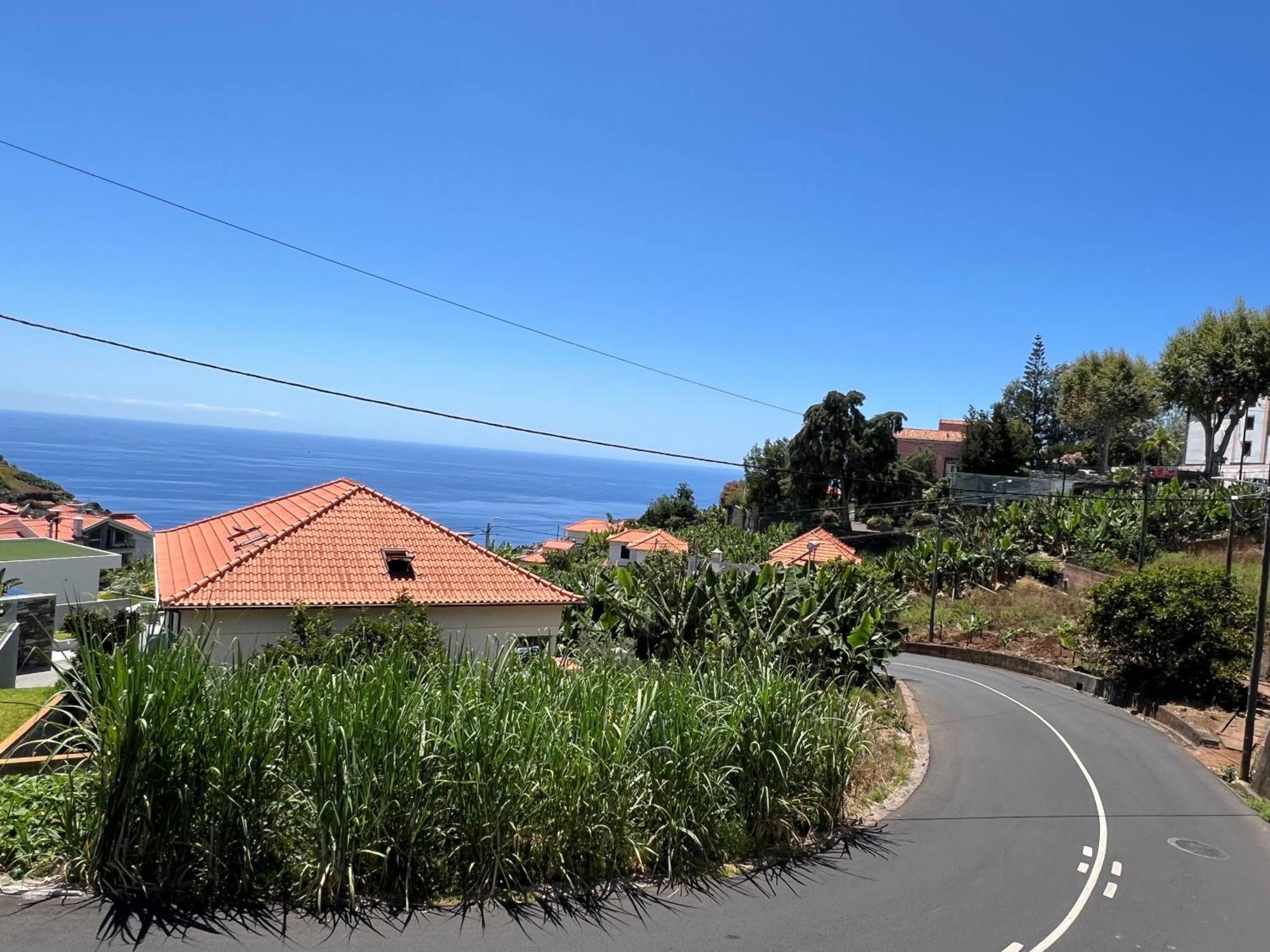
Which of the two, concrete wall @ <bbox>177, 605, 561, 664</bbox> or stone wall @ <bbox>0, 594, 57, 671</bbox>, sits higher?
concrete wall @ <bbox>177, 605, 561, 664</bbox>

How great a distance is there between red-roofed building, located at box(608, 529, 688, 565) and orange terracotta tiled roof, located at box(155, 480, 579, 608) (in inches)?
1282

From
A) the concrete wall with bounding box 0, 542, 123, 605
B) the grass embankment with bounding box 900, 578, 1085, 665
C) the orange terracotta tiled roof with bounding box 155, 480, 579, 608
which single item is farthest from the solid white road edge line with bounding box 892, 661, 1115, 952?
the concrete wall with bounding box 0, 542, 123, 605

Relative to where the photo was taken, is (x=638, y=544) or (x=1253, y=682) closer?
(x=1253, y=682)

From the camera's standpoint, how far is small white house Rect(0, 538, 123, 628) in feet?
108

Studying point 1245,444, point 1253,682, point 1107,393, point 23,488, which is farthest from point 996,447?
point 23,488

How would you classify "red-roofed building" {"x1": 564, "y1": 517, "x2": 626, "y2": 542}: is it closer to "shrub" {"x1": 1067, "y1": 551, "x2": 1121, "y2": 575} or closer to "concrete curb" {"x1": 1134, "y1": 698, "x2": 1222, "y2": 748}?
"shrub" {"x1": 1067, "y1": 551, "x2": 1121, "y2": 575}

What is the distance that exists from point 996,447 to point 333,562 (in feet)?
185

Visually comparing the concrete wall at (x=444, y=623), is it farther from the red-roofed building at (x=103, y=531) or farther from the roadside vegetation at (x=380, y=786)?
the red-roofed building at (x=103, y=531)

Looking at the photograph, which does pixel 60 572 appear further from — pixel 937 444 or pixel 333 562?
pixel 937 444

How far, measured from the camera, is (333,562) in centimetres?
1864

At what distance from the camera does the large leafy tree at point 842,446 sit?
58812 mm

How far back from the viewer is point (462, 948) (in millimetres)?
5914

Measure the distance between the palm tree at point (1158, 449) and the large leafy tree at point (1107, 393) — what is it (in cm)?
835

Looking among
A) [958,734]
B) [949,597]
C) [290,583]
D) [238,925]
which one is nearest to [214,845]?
[238,925]
